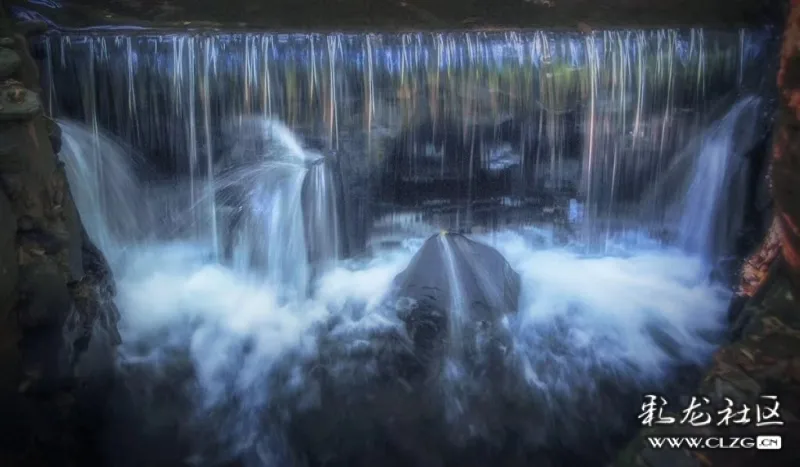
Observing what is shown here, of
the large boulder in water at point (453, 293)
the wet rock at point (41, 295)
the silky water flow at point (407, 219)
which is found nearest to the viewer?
the wet rock at point (41, 295)

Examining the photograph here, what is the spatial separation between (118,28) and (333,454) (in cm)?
462

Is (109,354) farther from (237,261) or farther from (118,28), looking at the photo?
(118,28)

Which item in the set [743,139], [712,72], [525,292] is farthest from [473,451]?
[712,72]

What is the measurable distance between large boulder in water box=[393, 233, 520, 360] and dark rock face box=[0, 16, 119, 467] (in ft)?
8.54

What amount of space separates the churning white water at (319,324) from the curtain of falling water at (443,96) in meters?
0.41

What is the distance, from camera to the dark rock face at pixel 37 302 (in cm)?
381

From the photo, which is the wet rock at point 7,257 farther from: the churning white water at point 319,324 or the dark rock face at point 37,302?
the churning white water at point 319,324

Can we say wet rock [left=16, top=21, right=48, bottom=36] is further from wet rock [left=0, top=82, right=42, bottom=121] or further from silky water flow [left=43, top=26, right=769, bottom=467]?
wet rock [left=0, top=82, right=42, bottom=121]

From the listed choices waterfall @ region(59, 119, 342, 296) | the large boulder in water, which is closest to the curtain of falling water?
waterfall @ region(59, 119, 342, 296)

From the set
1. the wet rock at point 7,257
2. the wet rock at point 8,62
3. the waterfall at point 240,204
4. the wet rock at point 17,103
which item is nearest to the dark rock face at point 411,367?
the waterfall at point 240,204

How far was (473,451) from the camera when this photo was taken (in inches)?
169

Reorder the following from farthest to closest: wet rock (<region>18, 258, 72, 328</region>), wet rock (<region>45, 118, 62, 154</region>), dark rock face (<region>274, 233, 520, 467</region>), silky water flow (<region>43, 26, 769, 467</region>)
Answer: silky water flow (<region>43, 26, 769, 467</region>), wet rock (<region>45, 118, 62, 154</region>), dark rock face (<region>274, 233, 520, 467</region>), wet rock (<region>18, 258, 72, 328</region>)

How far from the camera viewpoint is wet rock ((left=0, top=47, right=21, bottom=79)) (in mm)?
4043

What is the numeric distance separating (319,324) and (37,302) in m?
2.33
